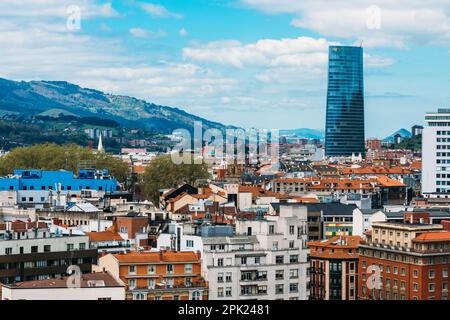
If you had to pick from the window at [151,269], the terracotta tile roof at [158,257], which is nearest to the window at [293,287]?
the terracotta tile roof at [158,257]

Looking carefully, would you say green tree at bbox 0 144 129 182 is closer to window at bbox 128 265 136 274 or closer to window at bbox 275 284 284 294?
window at bbox 275 284 284 294

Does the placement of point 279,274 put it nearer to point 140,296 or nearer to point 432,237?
point 140,296

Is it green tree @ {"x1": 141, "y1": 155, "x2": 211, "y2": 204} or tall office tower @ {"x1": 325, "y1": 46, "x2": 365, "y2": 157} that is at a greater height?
tall office tower @ {"x1": 325, "y1": 46, "x2": 365, "y2": 157}

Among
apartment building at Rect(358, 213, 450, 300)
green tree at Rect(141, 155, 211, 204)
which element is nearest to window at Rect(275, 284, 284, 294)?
apartment building at Rect(358, 213, 450, 300)

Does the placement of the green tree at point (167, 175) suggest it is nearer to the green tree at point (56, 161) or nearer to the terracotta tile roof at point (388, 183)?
the green tree at point (56, 161)
